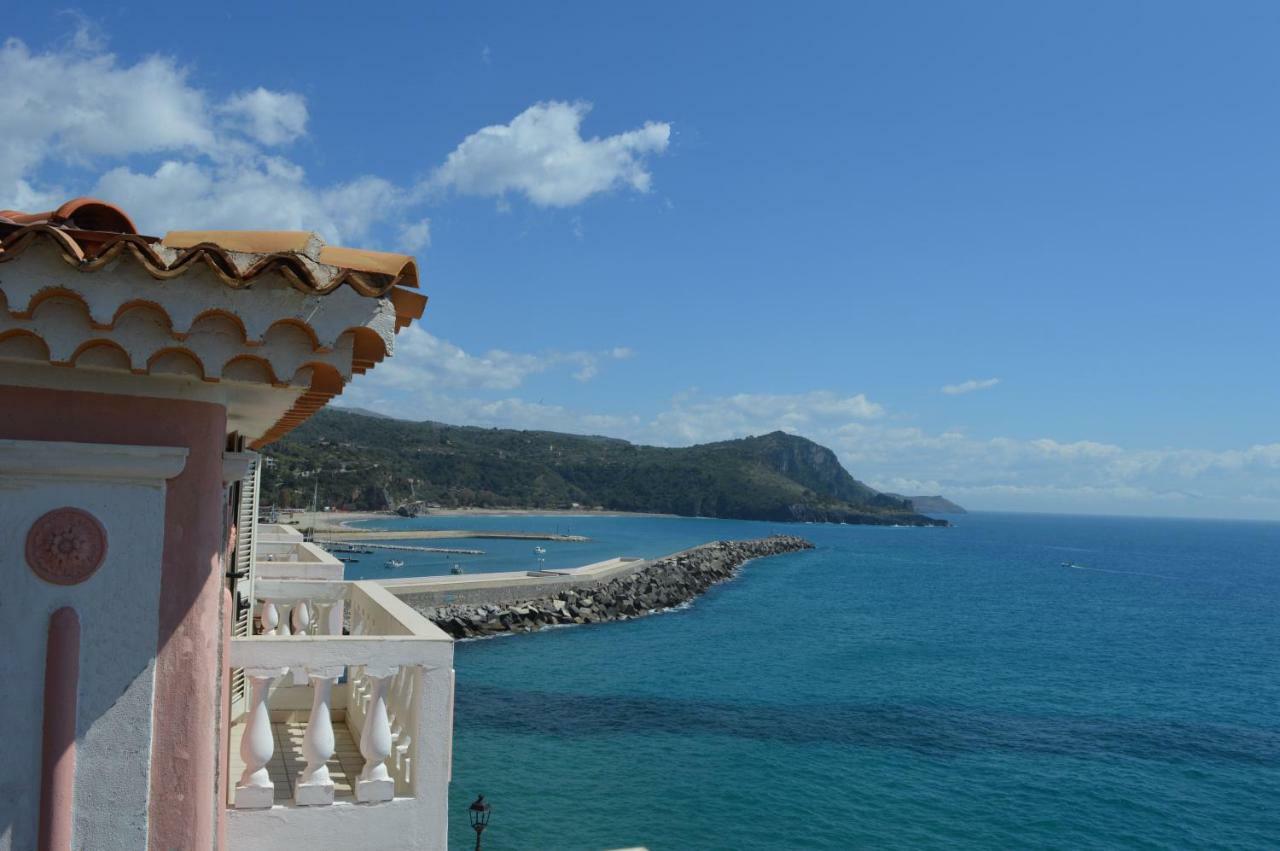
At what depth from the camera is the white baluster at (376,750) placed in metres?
3.37

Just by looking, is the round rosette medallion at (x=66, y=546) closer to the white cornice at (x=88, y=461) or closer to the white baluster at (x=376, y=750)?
the white cornice at (x=88, y=461)

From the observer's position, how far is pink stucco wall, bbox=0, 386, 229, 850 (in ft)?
7.57

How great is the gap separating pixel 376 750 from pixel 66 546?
5.18 ft

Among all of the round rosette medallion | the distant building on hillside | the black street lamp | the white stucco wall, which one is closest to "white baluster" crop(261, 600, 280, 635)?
the distant building on hillside

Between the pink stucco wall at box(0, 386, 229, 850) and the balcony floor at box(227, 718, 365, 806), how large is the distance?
108 centimetres

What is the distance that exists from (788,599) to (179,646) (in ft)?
174

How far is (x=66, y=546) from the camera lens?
2.24 m

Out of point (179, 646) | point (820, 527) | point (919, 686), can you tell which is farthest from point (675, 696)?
point (820, 527)

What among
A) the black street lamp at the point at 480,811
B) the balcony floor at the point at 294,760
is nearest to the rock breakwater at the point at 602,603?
the black street lamp at the point at 480,811

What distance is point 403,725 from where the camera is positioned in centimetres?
383

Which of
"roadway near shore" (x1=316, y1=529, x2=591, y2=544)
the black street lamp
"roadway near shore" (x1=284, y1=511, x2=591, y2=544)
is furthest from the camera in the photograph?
"roadway near shore" (x1=284, y1=511, x2=591, y2=544)

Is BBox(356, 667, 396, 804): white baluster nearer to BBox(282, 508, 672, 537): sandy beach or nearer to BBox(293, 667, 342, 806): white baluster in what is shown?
BBox(293, 667, 342, 806): white baluster

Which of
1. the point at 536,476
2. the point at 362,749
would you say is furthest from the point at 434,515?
the point at 362,749

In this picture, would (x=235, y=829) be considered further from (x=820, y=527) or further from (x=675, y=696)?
Answer: (x=820, y=527)
